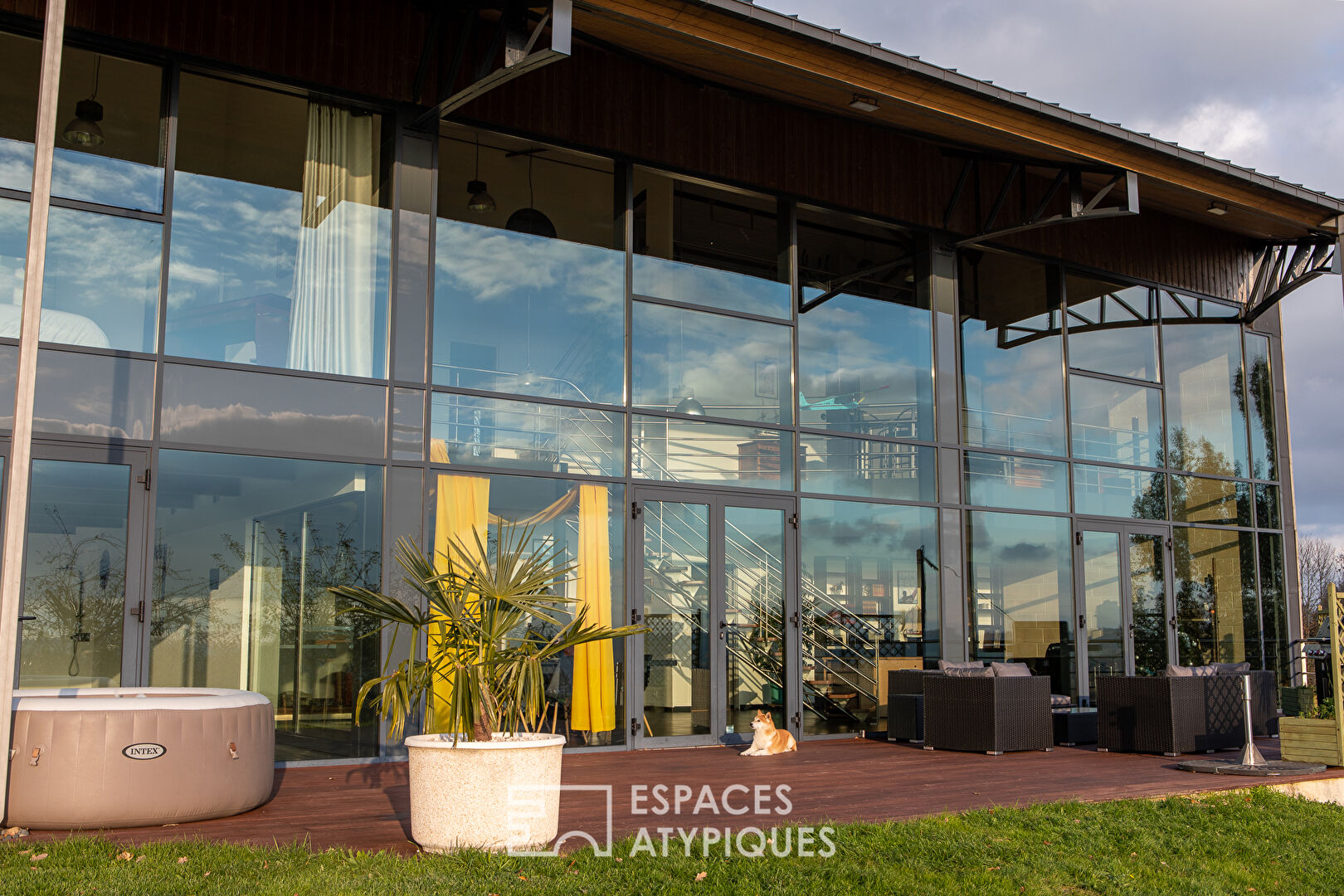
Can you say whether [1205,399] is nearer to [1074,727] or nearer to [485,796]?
[1074,727]

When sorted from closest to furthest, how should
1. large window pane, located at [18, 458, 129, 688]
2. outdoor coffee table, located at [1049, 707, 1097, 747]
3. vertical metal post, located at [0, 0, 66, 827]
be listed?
vertical metal post, located at [0, 0, 66, 827], large window pane, located at [18, 458, 129, 688], outdoor coffee table, located at [1049, 707, 1097, 747]

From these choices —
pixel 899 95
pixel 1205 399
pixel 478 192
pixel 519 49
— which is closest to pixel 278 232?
pixel 478 192

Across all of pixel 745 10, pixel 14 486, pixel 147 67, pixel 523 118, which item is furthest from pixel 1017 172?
pixel 14 486

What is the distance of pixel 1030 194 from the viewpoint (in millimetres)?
11148

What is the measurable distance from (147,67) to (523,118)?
8.64ft

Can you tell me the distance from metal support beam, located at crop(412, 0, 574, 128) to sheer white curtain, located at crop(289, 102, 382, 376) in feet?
2.44

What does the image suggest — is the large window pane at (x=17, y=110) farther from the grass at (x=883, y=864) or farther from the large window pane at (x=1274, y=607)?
the large window pane at (x=1274, y=607)

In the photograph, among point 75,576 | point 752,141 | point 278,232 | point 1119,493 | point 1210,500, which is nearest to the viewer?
point 75,576

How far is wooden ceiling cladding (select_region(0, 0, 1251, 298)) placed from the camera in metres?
7.46

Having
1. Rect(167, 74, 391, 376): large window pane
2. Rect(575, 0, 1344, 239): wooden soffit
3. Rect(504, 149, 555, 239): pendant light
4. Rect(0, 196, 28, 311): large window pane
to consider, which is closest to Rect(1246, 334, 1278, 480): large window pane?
Rect(575, 0, 1344, 239): wooden soffit

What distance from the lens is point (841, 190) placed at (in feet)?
33.3

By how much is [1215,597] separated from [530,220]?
8.65 m

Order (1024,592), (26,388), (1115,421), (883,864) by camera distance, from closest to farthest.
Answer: (883,864) < (26,388) < (1024,592) < (1115,421)

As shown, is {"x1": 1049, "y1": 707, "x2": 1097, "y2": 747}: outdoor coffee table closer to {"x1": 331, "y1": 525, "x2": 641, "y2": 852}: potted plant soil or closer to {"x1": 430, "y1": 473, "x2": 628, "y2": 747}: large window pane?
{"x1": 430, "y1": 473, "x2": 628, "y2": 747}: large window pane
